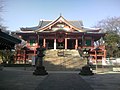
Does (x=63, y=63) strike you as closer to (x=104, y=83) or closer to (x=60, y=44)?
(x=60, y=44)

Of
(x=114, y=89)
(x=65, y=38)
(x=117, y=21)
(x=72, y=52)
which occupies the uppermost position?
(x=117, y=21)

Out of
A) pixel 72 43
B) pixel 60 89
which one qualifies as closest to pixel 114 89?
pixel 60 89

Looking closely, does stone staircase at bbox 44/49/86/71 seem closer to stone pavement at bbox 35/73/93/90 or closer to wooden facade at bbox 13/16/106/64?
wooden facade at bbox 13/16/106/64

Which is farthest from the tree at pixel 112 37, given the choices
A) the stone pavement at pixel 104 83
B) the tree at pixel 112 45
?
the stone pavement at pixel 104 83

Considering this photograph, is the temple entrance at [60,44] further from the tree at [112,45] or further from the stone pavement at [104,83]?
the stone pavement at [104,83]

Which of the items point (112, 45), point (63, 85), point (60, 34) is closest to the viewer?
point (63, 85)

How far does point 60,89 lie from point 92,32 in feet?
102

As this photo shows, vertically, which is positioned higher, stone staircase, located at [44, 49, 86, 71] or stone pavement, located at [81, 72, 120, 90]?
stone staircase, located at [44, 49, 86, 71]

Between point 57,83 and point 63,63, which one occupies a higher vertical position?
point 63,63

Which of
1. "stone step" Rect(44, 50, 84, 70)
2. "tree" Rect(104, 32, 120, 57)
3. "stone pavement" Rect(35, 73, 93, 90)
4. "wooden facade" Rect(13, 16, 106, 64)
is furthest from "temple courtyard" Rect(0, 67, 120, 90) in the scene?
"tree" Rect(104, 32, 120, 57)

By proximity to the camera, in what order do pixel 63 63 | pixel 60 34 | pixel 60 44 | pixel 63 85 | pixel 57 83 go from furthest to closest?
pixel 60 44 < pixel 60 34 < pixel 63 63 < pixel 57 83 < pixel 63 85

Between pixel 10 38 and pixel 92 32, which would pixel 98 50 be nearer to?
pixel 92 32

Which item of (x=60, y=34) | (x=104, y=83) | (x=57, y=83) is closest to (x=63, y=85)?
(x=57, y=83)

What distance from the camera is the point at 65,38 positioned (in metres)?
41.8
